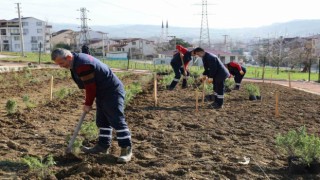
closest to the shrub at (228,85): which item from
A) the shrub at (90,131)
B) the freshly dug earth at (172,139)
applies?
the freshly dug earth at (172,139)

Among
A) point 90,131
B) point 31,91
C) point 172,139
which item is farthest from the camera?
point 31,91

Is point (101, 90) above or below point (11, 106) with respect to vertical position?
above

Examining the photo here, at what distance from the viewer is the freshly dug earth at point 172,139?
4438mm

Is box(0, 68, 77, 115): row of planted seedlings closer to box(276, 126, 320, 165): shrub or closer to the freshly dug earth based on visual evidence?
the freshly dug earth

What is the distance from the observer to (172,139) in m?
6.09

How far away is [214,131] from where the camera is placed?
6.68m

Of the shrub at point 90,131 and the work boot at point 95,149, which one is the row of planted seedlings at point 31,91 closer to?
the shrub at point 90,131

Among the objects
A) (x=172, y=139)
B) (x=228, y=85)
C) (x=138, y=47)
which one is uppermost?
(x=138, y=47)

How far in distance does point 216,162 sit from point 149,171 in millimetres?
851

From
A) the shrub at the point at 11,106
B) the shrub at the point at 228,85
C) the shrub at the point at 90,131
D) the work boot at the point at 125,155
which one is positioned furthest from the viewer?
the shrub at the point at 228,85

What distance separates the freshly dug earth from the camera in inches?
175

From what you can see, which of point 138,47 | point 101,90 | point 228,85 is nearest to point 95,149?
point 101,90

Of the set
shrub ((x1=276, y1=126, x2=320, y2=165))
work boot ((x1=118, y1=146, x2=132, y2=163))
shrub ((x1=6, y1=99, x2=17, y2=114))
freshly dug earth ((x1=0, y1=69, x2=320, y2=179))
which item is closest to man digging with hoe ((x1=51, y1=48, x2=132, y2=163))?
work boot ((x1=118, y1=146, x2=132, y2=163))

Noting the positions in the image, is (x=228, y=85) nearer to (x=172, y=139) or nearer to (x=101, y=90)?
(x=172, y=139)
